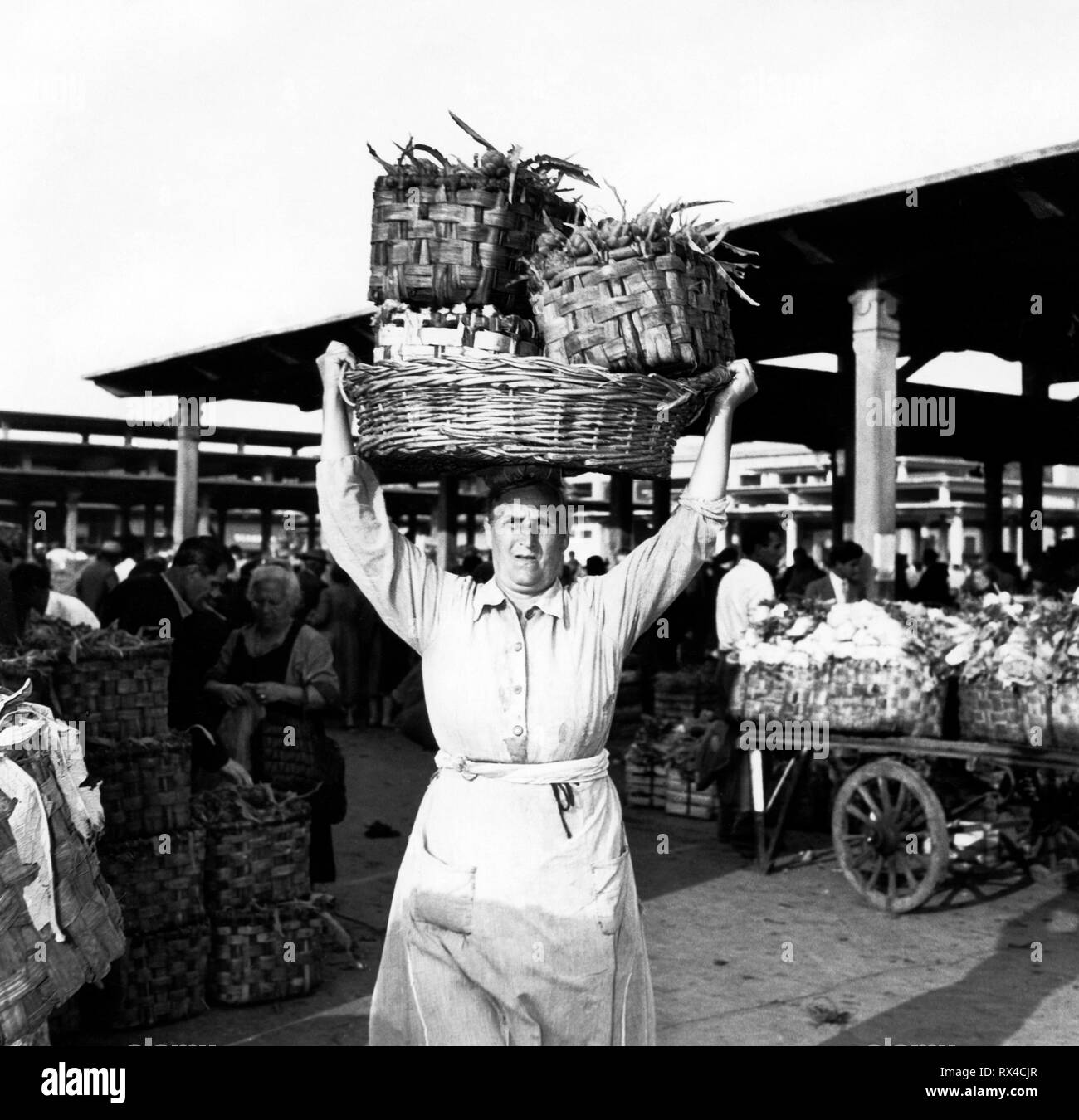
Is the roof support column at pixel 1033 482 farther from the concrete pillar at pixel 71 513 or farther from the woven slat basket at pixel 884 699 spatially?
the concrete pillar at pixel 71 513

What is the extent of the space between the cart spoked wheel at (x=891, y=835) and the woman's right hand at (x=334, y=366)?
4937 millimetres

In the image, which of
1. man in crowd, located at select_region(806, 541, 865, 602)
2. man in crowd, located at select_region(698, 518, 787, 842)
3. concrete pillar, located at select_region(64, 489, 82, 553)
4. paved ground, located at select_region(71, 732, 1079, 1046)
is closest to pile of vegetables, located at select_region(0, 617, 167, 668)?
paved ground, located at select_region(71, 732, 1079, 1046)

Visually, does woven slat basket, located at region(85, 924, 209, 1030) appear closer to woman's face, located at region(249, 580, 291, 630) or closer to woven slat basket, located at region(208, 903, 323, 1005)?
woven slat basket, located at region(208, 903, 323, 1005)

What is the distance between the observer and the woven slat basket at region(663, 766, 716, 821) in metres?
9.50

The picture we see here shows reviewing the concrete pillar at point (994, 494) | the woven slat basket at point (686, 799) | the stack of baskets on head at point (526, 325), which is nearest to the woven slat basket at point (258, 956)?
the stack of baskets on head at point (526, 325)

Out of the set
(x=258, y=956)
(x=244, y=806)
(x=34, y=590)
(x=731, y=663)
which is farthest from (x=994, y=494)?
(x=258, y=956)

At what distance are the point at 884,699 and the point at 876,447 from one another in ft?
7.53

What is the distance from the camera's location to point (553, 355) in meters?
2.79

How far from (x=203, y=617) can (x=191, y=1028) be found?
5.97 feet

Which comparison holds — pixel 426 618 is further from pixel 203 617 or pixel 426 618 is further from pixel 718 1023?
pixel 203 617

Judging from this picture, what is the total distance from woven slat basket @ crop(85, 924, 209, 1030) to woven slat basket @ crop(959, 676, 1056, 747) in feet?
12.5

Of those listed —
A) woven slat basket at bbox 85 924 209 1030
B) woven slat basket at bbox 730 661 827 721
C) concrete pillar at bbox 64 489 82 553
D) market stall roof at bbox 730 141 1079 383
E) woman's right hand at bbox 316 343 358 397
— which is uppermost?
market stall roof at bbox 730 141 1079 383

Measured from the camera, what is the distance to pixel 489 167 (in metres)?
2.97
